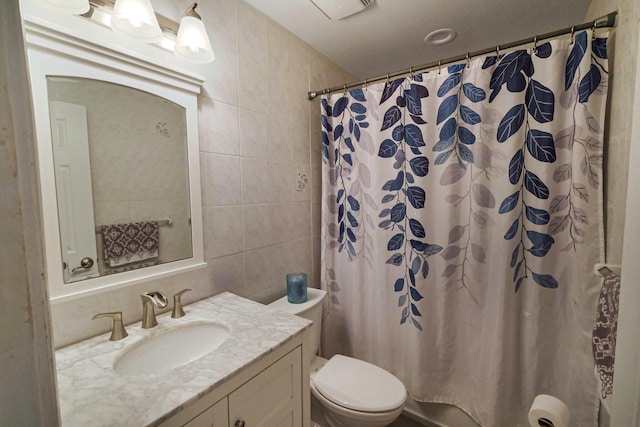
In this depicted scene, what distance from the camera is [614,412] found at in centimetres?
50

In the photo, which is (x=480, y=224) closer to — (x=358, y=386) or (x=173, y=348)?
(x=358, y=386)

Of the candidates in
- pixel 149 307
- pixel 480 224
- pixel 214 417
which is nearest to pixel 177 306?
pixel 149 307

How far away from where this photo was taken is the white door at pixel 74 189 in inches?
33.3

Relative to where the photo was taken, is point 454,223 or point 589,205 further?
point 454,223

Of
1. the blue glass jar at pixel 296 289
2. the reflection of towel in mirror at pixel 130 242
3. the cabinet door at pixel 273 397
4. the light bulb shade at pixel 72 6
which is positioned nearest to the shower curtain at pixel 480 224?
the blue glass jar at pixel 296 289

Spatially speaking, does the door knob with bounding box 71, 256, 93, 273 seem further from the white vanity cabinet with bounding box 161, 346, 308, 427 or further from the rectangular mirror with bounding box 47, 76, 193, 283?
the white vanity cabinet with bounding box 161, 346, 308, 427

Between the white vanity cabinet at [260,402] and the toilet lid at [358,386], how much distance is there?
10.9 inches

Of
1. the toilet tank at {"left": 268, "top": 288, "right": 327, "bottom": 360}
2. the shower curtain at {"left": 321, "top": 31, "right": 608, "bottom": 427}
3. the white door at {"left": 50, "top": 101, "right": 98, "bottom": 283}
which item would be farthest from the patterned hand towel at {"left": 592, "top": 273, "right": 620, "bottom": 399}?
the white door at {"left": 50, "top": 101, "right": 98, "bottom": 283}

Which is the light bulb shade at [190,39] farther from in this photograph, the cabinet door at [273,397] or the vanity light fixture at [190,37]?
the cabinet door at [273,397]

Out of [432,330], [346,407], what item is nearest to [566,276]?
[432,330]

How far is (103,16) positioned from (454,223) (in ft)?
5.48

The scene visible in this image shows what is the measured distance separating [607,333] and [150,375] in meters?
1.40

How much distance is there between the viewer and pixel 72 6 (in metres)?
0.79

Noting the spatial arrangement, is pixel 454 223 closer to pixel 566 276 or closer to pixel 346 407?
pixel 566 276
